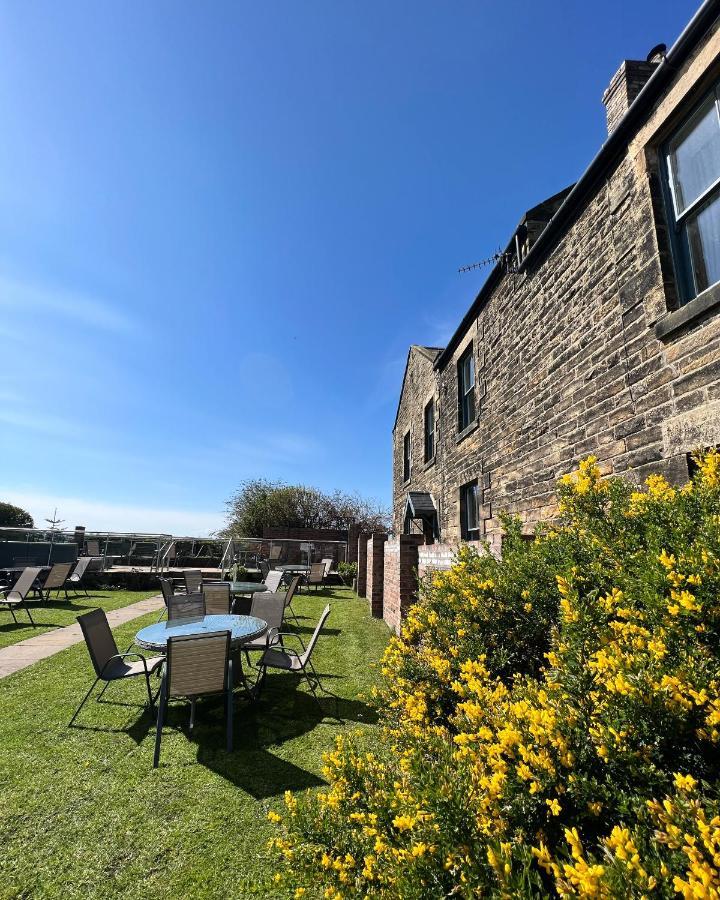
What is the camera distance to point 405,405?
1623cm

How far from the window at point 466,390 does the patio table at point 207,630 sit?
5.71 m

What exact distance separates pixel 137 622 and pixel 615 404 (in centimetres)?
989

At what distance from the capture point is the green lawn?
8.59 m

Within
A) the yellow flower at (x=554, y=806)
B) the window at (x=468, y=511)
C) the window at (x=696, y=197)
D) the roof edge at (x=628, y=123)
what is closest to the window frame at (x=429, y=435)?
the window at (x=468, y=511)

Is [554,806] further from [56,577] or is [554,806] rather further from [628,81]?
[56,577]

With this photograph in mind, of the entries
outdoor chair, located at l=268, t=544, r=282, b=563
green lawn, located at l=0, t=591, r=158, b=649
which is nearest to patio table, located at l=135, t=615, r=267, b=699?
green lawn, located at l=0, t=591, r=158, b=649

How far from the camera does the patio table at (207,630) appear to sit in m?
4.57

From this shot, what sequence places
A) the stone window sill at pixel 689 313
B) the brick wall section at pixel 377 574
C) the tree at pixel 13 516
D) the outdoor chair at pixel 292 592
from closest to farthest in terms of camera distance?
the stone window sill at pixel 689 313, the outdoor chair at pixel 292 592, the brick wall section at pixel 377 574, the tree at pixel 13 516

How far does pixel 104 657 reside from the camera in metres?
4.79

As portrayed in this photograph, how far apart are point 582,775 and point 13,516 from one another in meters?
40.2

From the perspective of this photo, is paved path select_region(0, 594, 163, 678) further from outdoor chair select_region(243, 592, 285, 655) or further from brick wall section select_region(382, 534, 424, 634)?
brick wall section select_region(382, 534, 424, 634)

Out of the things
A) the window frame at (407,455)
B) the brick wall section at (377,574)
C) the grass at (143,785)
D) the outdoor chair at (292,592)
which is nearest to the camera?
the grass at (143,785)

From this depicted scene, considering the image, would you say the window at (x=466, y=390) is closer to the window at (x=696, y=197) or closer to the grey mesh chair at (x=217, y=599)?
the window at (x=696, y=197)

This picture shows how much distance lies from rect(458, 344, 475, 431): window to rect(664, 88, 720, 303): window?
210 inches
